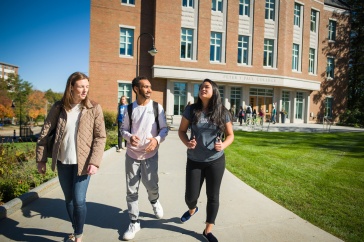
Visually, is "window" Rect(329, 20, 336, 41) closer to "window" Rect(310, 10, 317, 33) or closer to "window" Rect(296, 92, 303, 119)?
"window" Rect(310, 10, 317, 33)

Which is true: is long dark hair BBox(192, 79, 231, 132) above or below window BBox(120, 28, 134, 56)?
below

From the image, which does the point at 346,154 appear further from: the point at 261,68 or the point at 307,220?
the point at 261,68

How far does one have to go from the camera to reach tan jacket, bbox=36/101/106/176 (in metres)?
2.93

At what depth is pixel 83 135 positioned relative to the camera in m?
2.95

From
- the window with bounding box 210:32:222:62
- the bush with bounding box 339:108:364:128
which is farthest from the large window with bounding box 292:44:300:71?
the bush with bounding box 339:108:364:128

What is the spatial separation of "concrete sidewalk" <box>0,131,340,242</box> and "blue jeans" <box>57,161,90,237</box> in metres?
0.47

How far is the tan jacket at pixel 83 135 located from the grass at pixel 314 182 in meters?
3.42

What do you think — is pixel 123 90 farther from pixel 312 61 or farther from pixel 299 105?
pixel 312 61

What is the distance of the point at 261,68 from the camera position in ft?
84.6

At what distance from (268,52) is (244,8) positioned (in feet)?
17.3

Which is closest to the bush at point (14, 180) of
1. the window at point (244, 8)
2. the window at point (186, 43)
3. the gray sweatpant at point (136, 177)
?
the gray sweatpant at point (136, 177)

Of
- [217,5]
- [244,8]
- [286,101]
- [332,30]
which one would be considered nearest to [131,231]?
[217,5]

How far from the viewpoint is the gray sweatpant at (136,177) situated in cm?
336

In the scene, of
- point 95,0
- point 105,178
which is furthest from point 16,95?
point 105,178
